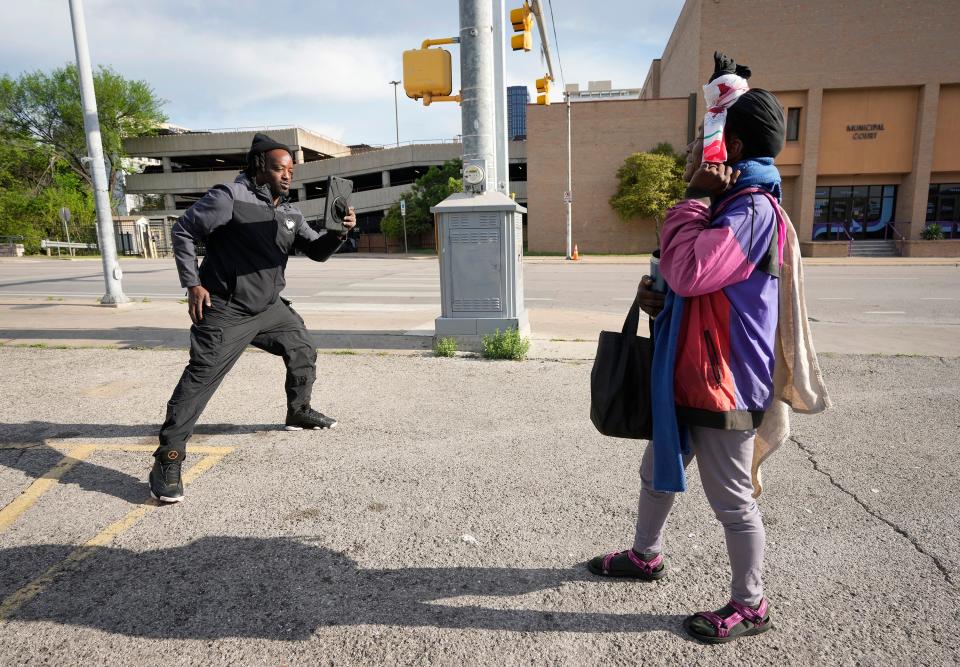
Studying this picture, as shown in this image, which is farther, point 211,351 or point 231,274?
point 231,274

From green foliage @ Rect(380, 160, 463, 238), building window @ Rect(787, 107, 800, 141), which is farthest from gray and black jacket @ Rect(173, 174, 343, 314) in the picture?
building window @ Rect(787, 107, 800, 141)

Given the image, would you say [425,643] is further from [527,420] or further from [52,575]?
[527,420]

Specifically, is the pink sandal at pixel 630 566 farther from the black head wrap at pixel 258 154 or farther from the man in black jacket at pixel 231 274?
the black head wrap at pixel 258 154

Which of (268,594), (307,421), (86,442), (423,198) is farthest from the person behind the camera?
(423,198)

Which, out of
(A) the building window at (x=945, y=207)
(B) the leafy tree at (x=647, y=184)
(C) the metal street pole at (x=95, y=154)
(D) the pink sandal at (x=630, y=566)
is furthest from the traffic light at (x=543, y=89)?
(A) the building window at (x=945, y=207)

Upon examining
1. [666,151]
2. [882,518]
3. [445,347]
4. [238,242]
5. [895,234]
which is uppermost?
[666,151]

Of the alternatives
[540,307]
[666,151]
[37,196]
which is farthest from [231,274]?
[37,196]

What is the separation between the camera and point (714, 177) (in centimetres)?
196

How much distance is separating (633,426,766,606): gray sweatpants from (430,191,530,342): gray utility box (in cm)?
483

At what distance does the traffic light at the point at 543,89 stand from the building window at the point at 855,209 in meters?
23.7

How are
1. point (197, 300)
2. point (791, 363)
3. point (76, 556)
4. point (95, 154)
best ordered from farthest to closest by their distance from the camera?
point (95, 154), point (197, 300), point (76, 556), point (791, 363)

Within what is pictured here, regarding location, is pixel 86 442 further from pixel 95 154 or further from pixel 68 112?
pixel 68 112

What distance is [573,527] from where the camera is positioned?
9.96ft

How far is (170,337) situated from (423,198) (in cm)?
2999
